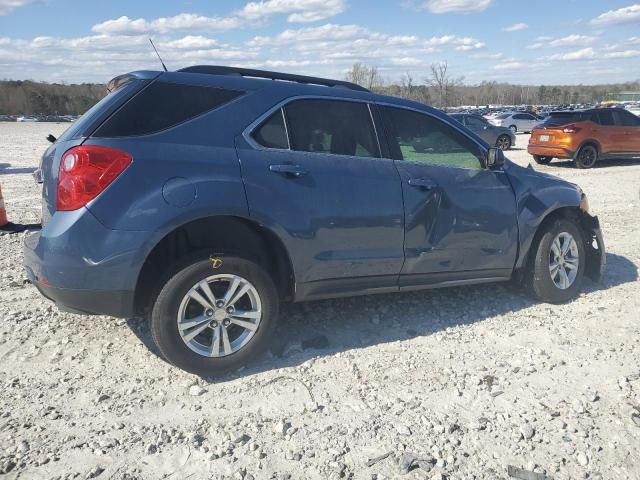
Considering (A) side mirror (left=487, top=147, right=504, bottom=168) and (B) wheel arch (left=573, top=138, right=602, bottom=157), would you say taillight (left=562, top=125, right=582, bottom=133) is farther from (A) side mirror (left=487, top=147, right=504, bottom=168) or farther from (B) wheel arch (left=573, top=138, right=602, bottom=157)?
(A) side mirror (left=487, top=147, right=504, bottom=168)

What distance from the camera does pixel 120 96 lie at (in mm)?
3230

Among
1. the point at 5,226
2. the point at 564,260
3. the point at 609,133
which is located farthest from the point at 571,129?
the point at 5,226

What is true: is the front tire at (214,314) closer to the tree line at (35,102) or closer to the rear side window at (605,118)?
the rear side window at (605,118)

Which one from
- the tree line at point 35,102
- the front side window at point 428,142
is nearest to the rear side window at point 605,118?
the front side window at point 428,142

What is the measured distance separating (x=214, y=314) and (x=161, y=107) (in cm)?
132

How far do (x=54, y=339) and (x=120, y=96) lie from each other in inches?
72.3

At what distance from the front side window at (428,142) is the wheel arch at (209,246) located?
1.17 meters

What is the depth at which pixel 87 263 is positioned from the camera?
3021mm

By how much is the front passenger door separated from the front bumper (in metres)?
1.03

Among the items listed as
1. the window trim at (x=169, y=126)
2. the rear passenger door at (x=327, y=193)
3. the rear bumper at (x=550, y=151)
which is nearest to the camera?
the window trim at (x=169, y=126)

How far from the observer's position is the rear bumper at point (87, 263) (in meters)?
3.00

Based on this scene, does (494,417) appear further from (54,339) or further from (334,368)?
(54,339)

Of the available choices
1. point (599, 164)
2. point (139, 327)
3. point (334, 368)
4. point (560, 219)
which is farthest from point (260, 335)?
point (599, 164)

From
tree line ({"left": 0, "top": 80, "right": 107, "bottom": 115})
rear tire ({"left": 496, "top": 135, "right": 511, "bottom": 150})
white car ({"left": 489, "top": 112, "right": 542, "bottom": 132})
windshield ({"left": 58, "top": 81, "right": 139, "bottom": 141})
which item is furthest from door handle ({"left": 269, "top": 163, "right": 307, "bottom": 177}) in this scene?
tree line ({"left": 0, "top": 80, "right": 107, "bottom": 115})
